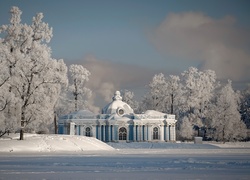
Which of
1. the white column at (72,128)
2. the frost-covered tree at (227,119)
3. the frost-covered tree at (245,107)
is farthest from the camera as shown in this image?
the frost-covered tree at (245,107)

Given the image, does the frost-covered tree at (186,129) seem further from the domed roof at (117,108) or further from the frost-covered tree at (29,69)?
the frost-covered tree at (29,69)

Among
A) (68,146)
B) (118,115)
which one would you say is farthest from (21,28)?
(118,115)

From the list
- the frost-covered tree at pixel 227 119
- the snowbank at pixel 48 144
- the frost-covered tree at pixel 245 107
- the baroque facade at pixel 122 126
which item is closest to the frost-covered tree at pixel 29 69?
the snowbank at pixel 48 144

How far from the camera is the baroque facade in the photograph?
201 feet

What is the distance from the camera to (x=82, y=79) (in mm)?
61500

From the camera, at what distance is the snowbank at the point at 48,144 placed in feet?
112

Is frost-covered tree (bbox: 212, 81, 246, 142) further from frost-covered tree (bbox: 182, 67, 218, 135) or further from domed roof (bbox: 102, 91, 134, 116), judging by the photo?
domed roof (bbox: 102, 91, 134, 116)

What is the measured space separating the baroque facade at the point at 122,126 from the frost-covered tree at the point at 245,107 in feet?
67.7

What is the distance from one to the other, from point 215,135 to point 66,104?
23.7 m

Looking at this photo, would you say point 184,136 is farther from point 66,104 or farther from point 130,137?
point 66,104

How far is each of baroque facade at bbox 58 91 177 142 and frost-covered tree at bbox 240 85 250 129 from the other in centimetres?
2063

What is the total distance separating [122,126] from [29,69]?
28.1 m

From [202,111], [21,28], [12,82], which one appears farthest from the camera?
[202,111]

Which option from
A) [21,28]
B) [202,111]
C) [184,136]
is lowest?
[184,136]
